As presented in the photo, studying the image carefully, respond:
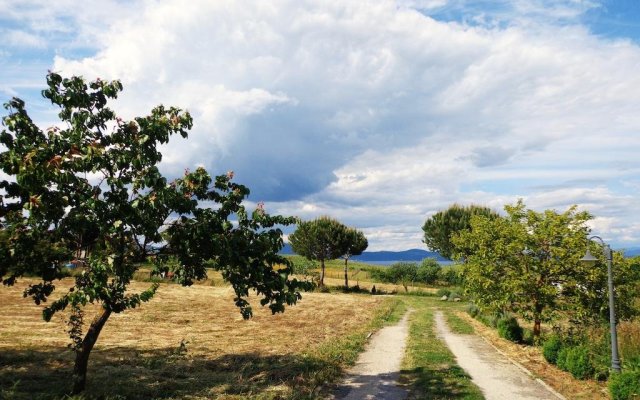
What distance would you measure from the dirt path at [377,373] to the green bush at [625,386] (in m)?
5.83

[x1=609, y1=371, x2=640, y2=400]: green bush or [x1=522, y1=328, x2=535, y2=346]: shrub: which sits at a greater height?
[x1=609, y1=371, x2=640, y2=400]: green bush

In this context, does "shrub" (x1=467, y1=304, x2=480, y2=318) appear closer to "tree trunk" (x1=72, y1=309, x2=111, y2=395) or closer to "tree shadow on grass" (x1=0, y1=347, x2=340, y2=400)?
"tree shadow on grass" (x1=0, y1=347, x2=340, y2=400)

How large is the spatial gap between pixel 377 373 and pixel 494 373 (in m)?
4.32

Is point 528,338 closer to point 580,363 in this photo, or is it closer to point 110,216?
point 580,363

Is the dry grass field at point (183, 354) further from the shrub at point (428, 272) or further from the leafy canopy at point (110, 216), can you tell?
the shrub at point (428, 272)

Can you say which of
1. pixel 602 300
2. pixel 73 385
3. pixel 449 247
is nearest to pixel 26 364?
pixel 73 385

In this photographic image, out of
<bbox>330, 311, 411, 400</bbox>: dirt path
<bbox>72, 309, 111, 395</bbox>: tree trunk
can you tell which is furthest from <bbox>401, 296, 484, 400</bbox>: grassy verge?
<bbox>72, 309, 111, 395</bbox>: tree trunk

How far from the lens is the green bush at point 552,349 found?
17281 millimetres

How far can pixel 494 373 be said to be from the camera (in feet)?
53.2

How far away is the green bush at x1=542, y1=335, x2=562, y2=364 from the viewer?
17.3 meters

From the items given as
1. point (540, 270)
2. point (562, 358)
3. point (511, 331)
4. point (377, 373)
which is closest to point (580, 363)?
point (562, 358)

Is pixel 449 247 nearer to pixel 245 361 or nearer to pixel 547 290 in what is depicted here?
pixel 547 290

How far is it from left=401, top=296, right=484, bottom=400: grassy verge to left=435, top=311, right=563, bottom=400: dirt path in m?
0.42

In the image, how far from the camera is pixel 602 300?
59.6ft
